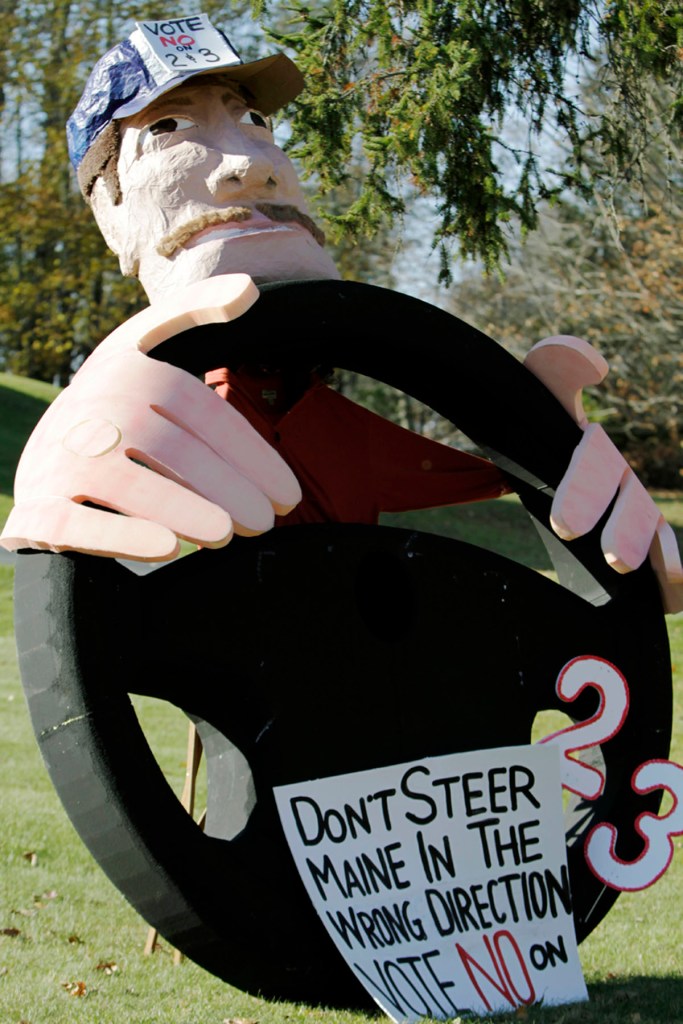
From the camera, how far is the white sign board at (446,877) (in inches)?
146

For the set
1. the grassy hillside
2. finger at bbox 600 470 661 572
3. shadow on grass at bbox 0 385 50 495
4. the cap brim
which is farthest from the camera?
the grassy hillside

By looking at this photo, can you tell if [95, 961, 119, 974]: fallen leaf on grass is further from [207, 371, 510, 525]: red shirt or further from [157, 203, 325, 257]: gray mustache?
[157, 203, 325, 257]: gray mustache

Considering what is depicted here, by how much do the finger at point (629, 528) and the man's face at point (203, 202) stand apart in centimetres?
122

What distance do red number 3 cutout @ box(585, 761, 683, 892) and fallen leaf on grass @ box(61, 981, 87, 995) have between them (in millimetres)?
1675

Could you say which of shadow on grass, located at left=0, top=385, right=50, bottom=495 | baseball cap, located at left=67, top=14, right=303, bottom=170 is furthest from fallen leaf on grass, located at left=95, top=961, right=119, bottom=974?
shadow on grass, located at left=0, top=385, right=50, bottom=495

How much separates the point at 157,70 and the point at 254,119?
0.41 m

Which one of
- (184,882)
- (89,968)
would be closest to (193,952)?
(184,882)

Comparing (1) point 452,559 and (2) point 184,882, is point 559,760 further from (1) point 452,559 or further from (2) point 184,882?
(2) point 184,882

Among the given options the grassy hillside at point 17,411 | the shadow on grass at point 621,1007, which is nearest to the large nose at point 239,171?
the shadow on grass at point 621,1007

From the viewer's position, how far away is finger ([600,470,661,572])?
4.26 meters

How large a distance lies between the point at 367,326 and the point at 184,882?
1759mm

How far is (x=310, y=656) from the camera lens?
12.9 ft

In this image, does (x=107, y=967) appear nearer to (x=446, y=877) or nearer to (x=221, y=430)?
(x=446, y=877)

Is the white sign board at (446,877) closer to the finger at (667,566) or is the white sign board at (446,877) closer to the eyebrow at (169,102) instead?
→ the finger at (667,566)
